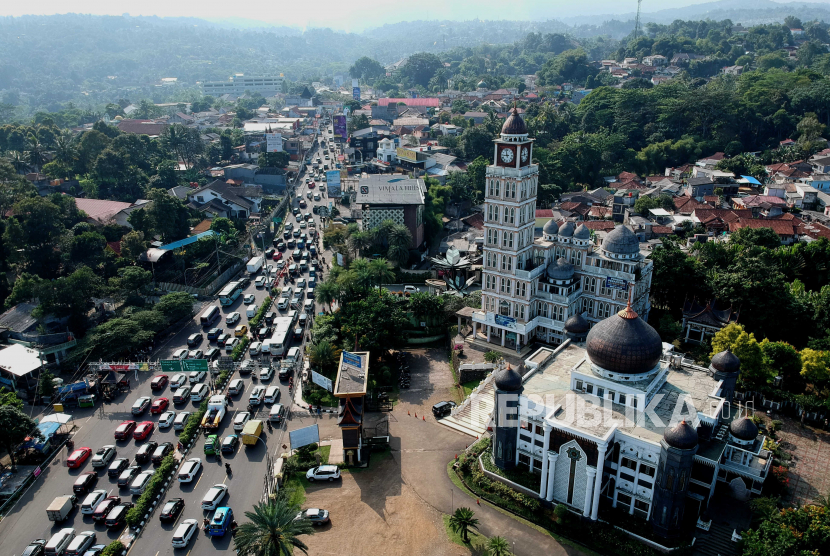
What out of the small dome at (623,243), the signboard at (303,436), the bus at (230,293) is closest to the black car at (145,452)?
the signboard at (303,436)

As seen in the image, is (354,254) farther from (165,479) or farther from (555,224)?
(165,479)

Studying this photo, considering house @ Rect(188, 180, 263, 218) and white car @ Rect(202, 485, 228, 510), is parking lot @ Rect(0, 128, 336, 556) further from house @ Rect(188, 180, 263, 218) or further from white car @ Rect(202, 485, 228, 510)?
house @ Rect(188, 180, 263, 218)

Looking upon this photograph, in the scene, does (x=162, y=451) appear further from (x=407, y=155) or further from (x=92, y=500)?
(x=407, y=155)

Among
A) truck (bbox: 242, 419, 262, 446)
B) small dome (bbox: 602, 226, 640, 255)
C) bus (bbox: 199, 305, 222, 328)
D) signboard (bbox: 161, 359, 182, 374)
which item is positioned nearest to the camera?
truck (bbox: 242, 419, 262, 446)

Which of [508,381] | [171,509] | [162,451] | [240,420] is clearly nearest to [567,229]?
[508,381]

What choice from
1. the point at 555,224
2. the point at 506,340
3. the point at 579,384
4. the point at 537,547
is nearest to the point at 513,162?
the point at 555,224

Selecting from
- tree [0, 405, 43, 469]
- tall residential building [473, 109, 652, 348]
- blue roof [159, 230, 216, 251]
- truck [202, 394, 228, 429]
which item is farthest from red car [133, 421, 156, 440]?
A: blue roof [159, 230, 216, 251]
